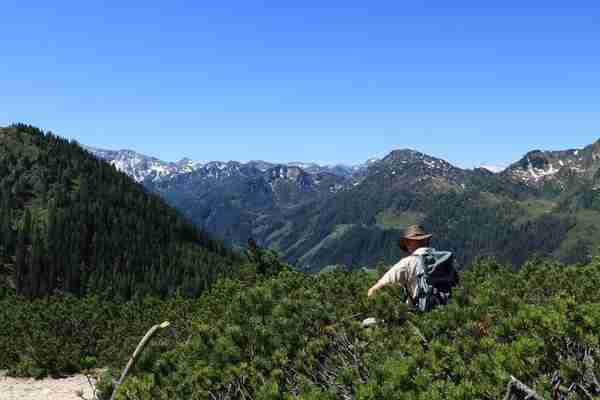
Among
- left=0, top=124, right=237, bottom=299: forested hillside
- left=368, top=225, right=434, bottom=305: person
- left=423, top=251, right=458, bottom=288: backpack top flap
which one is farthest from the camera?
left=0, top=124, right=237, bottom=299: forested hillside

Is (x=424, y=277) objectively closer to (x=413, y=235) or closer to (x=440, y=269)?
(x=440, y=269)

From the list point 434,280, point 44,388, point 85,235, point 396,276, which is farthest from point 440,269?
point 85,235

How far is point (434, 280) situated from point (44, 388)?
2473 cm

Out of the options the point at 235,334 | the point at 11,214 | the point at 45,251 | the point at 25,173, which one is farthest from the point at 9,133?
the point at 235,334

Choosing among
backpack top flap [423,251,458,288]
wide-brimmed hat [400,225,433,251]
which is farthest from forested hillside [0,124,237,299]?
backpack top flap [423,251,458,288]

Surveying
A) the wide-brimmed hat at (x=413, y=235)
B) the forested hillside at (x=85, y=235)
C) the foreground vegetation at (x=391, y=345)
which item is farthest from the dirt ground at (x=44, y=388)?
the forested hillside at (x=85, y=235)

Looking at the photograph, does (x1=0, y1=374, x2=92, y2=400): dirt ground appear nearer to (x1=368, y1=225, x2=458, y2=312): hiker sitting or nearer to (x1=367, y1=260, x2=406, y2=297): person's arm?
(x1=367, y1=260, x2=406, y2=297): person's arm

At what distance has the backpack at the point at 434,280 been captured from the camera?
8.73 m

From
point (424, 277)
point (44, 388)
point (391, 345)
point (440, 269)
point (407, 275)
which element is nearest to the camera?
point (391, 345)

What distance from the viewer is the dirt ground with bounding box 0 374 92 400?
24438 millimetres

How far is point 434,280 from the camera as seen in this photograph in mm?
9094

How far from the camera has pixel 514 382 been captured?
527 cm

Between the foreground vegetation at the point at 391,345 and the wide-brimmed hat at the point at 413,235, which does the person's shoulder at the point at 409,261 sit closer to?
the foreground vegetation at the point at 391,345

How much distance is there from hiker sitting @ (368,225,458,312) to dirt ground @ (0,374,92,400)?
18.7 meters
